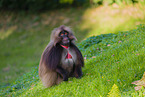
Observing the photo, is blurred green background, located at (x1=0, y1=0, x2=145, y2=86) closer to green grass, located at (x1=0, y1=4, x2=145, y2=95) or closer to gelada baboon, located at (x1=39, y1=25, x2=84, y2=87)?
green grass, located at (x1=0, y1=4, x2=145, y2=95)

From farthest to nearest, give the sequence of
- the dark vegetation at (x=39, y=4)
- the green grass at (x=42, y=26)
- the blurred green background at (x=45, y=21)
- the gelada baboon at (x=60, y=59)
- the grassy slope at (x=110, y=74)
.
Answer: the dark vegetation at (x=39, y=4) < the blurred green background at (x=45, y=21) < the green grass at (x=42, y=26) < the gelada baboon at (x=60, y=59) < the grassy slope at (x=110, y=74)

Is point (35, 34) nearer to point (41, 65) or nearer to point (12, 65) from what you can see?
point (12, 65)

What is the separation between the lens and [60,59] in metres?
5.64

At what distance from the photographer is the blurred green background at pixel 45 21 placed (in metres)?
16.6

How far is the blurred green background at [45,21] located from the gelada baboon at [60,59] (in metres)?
7.69

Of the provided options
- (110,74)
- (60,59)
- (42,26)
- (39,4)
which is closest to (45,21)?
(42,26)

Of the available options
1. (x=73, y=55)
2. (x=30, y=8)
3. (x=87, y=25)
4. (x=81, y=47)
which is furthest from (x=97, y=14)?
(x=73, y=55)

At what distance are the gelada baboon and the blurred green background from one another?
7688 mm

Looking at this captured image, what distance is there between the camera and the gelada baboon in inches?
218

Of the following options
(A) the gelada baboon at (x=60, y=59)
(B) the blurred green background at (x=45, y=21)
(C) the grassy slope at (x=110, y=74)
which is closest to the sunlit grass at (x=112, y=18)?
(B) the blurred green background at (x=45, y=21)

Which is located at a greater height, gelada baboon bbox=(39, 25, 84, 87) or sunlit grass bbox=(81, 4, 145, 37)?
sunlit grass bbox=(81, 4, 145, 37)

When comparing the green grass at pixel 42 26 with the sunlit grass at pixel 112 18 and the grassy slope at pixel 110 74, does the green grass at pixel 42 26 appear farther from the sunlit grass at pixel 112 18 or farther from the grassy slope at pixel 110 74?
the grassy slope at pixel 110 74

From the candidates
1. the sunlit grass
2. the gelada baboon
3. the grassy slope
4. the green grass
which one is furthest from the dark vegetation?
the gelada baboon

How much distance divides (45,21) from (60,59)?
17696mm
